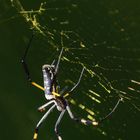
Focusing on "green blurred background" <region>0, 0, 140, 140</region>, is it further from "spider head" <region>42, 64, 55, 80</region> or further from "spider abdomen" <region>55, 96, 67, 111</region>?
"spider head" <region>42, 64, 55, 80</region>

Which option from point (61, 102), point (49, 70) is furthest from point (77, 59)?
point (49, 70)

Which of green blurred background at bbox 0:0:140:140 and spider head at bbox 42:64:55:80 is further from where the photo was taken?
green blurred background at bbox 0:0:140:140

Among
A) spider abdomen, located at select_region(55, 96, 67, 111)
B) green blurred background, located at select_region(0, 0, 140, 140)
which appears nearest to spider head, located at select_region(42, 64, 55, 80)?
spider abdomen, located at select_region(55, 96, 67, 111)

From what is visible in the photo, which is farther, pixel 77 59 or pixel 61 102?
pixel 77 59

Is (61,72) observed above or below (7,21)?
below

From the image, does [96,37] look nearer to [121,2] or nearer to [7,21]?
[121,2]

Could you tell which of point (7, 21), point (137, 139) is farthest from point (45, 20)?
point (137, 139)

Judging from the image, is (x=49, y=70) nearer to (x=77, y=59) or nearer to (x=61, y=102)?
(x=61, y=102)

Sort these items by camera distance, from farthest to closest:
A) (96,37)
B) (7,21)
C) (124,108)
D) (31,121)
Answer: (31,121) → (7,21) → (124,108) → (96,37)
